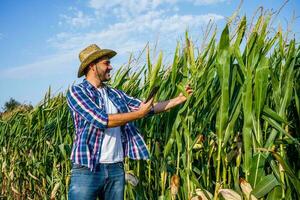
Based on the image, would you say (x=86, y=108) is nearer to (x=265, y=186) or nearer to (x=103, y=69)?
(x=103, y=69)

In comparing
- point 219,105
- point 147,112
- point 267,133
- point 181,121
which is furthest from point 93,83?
point 267,133

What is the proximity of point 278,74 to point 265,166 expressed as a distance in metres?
0.53

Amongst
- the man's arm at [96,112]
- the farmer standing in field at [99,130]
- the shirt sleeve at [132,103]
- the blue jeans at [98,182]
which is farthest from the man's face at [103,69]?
the blue jeans at [98,182]

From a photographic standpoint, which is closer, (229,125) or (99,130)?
(229,125)

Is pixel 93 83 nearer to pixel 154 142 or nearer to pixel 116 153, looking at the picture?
pixel 116 153

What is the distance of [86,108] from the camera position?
8.21ft

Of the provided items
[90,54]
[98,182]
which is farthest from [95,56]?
[98,182]

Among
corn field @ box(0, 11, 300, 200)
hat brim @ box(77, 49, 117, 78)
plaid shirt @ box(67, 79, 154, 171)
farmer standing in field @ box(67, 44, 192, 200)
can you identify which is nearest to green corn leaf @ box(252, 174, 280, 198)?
corn field @ box(0, 11, 300, 200)

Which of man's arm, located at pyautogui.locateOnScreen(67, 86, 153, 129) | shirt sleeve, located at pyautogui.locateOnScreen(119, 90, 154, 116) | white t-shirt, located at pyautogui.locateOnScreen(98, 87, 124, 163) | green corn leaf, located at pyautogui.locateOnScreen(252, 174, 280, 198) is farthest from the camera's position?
shirt sleeve, located at pyautogui.locateOnScreen(119, 90, 154, 116)

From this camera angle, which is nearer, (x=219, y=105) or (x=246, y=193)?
(x=246, y=193)

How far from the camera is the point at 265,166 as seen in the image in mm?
2299

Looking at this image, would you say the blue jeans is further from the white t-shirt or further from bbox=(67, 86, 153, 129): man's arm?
bbox=(67, 86, 153, 129): man's arm

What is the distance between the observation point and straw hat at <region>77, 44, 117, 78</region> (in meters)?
2.65

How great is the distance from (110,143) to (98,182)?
0.26 meters
